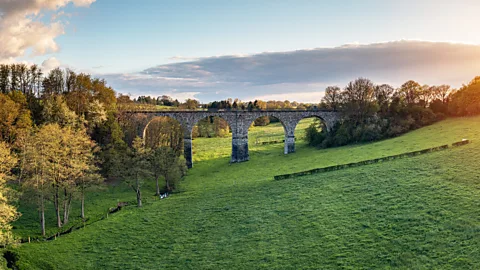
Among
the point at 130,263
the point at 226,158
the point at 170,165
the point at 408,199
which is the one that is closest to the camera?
the point at 130,263

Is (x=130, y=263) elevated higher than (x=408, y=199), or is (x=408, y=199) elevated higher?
(x=408, y=199)

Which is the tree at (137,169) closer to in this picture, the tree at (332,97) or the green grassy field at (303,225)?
the green grassy field at (303,225)

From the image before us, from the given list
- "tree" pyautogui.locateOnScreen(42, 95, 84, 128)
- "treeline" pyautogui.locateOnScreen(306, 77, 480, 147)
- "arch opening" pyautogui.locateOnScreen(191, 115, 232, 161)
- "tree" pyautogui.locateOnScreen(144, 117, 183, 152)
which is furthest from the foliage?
"tree" pyautogui.locateOnScreen(42, 95, 84, 128)

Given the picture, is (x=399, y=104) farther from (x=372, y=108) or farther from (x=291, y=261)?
(x=291, y=261)

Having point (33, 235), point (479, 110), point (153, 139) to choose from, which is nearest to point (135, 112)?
point (153, 139)

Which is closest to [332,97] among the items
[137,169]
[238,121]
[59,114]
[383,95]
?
[383,95]

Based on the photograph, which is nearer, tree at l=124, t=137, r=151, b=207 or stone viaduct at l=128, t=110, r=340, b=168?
tree at l=124, t=137, r=151, b=207

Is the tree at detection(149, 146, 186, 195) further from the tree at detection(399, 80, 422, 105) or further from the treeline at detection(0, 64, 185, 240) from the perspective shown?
the tree at detection(399, 80, 422, 105)

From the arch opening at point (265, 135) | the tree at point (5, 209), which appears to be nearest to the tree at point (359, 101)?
the arch opening at point (265, 135)

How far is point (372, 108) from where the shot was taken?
66625 mm

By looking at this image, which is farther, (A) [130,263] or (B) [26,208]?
(B) [26,208]

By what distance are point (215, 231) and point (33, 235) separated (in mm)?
18527

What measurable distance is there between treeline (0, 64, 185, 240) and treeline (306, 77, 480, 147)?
110ft

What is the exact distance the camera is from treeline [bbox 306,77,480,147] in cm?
6375
